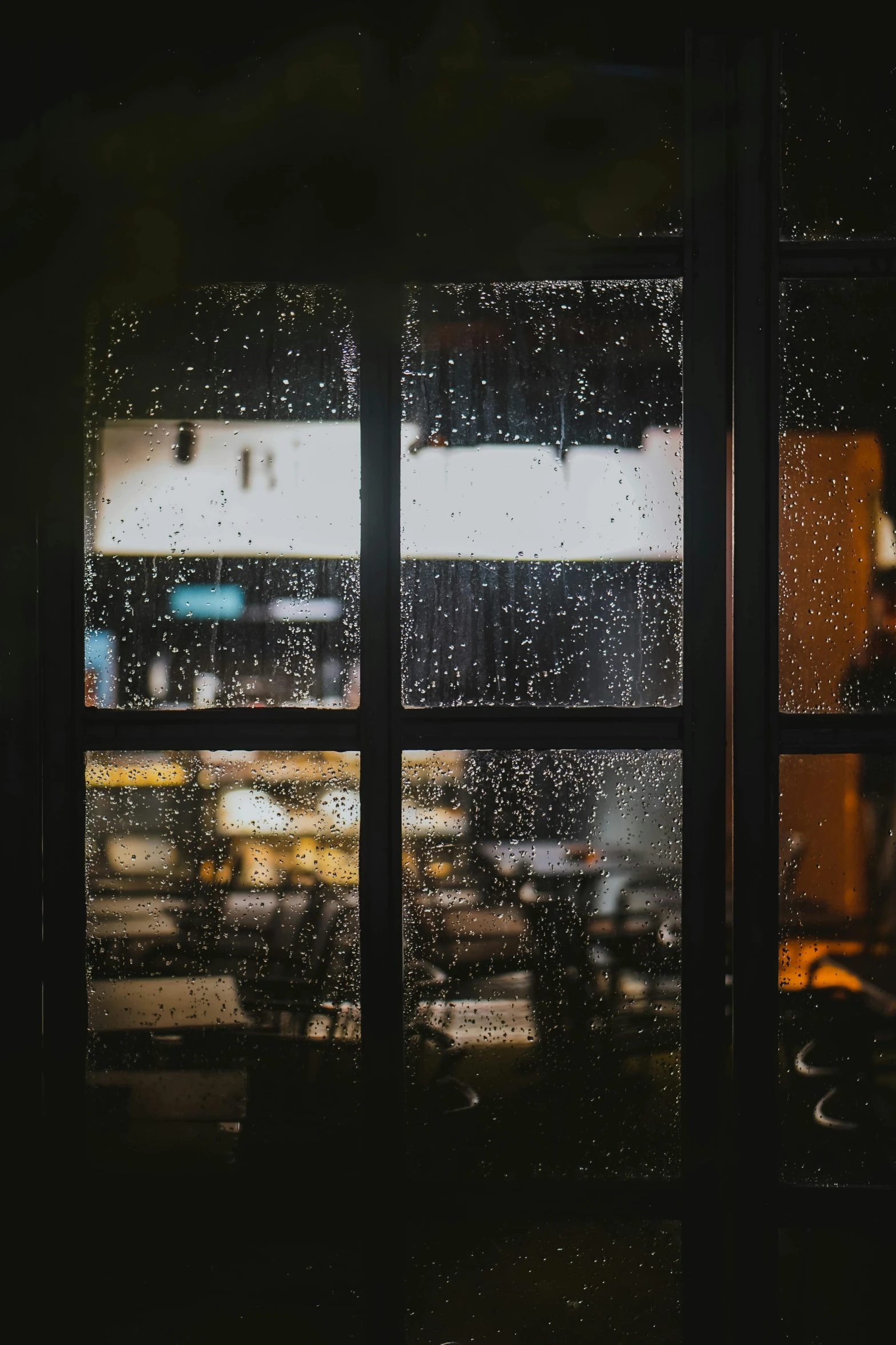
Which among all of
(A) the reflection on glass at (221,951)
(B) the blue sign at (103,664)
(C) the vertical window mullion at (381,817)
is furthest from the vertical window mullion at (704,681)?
(B) the blue sign at (103,664)

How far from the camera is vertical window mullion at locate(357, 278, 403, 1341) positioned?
1.66 metres

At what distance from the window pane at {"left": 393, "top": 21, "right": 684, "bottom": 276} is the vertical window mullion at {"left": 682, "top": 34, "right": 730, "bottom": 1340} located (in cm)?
6

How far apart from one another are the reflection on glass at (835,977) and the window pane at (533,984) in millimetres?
239

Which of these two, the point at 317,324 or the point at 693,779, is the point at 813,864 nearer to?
the point at 693,779

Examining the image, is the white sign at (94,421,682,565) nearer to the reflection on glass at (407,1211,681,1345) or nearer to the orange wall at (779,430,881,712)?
the orange wall at (779,430,881,712)

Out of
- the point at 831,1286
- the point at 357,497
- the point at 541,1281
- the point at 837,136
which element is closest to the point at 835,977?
the point at 831,1286

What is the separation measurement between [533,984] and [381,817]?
0.46 m

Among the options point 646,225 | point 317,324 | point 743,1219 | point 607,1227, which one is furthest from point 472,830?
point 646,225

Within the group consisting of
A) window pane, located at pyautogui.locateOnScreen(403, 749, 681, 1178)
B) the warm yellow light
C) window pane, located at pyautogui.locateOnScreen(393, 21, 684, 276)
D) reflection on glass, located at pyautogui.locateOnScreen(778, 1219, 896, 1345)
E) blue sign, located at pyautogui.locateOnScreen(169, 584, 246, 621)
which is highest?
window pane, located at pyautogui.locateOnScreen(393, 21, 684, 276)

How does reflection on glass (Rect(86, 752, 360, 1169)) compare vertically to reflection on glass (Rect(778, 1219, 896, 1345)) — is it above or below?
above

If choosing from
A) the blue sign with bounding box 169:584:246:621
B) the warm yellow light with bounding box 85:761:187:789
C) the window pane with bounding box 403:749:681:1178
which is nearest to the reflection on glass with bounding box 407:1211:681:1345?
the window pane with bounding box 403:749:681:1178

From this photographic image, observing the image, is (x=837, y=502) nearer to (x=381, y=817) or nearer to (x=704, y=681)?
(x=704, y=681)

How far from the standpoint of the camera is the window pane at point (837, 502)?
1.72 meters

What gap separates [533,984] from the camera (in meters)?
1.70
